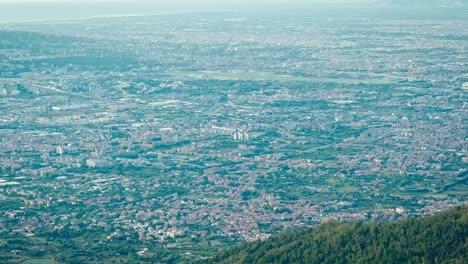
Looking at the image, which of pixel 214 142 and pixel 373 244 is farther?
pixel 214 142

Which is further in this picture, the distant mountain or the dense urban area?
the dense urban area

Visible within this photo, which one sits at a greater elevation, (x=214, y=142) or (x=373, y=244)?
(x=373, y=244)

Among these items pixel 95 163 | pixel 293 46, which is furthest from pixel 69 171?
pixel 293 46

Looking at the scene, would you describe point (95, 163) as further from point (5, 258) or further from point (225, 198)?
point (5, 258)

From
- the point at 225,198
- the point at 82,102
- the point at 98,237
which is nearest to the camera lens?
the point at 98,237
